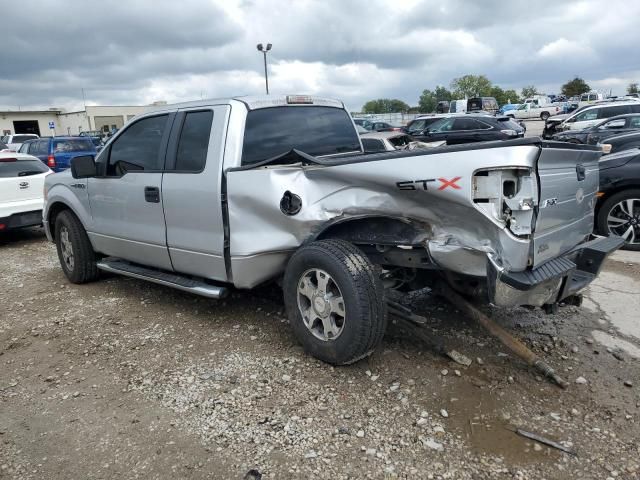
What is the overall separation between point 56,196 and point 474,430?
502cm

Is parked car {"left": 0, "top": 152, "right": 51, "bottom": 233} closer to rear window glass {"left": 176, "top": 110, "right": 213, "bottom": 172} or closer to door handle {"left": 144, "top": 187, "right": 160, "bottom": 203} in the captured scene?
door handle {"left": 144, "top": 187, "right": 160, "bottom": 203}

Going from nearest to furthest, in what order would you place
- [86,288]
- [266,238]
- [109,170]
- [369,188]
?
1. [369,188]
2. [266,238]
3. [109,170]
4. [86,288]

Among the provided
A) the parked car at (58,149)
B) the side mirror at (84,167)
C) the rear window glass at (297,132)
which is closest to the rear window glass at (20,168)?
the side mirror at (84,167)

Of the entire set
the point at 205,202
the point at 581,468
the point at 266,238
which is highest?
the point at 205,202

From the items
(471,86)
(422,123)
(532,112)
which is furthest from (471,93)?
(422,123)

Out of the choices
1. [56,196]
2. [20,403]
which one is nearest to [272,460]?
[20,403]

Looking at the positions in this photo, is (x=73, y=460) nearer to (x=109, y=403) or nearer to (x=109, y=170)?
(x=109, y=403)

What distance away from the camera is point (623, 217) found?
21.3ft

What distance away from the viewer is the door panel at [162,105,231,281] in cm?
391

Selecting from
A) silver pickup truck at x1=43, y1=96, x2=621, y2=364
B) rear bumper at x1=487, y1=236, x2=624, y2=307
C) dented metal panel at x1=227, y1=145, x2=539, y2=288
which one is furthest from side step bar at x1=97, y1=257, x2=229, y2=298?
rear bumper at x1=487, y1=236, x2=624, y2=307

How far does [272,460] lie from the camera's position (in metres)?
2.71

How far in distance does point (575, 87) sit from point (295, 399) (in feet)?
323

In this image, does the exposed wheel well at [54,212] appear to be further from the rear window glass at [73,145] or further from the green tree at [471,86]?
the green tree at [471,86]

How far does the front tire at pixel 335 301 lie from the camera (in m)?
3.25
